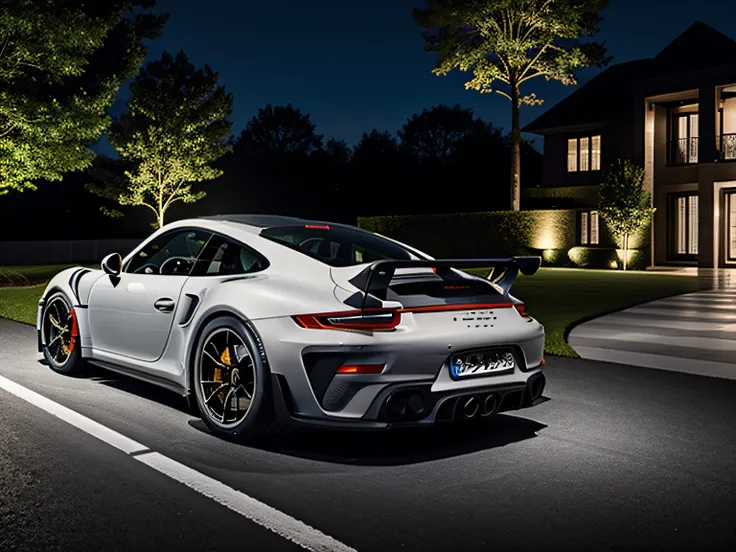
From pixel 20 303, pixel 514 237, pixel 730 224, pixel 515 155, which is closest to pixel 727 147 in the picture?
pixel 730 224

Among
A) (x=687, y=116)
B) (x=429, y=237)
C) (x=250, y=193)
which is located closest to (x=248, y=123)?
→ (x=250, y=193)

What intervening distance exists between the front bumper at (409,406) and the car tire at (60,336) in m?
3.17

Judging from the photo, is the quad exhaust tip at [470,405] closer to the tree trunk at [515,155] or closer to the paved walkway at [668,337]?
the paved walkway at [668,337]

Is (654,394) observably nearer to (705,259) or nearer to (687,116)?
(705,259)

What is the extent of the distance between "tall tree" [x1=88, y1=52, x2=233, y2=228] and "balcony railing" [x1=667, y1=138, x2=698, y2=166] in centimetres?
1653

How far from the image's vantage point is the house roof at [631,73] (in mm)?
29453

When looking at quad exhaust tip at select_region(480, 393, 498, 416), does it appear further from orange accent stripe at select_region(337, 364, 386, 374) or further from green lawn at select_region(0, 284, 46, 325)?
green lawn at select_region(0, 284, 46, 325)

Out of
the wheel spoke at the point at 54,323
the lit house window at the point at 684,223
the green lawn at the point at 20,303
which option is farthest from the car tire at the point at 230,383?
the lit house window at the point at 684,223

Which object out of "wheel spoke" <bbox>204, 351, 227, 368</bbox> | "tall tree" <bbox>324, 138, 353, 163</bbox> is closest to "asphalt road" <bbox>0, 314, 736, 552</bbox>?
"wheel spoke" <bbox>204, 351, 227, 368</bbox>

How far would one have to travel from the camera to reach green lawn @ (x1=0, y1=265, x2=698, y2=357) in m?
13.2

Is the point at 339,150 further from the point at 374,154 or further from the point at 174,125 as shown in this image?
the point at 174,125

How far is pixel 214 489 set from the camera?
15.0 ft

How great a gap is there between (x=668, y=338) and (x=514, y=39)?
2440 centimetres

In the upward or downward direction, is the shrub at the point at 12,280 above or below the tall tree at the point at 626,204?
below
